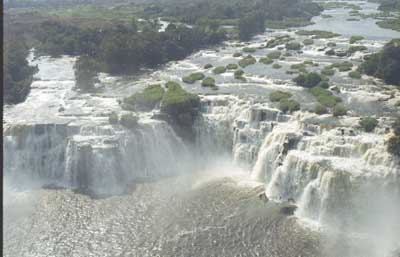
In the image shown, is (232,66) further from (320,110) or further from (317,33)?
(317,33)

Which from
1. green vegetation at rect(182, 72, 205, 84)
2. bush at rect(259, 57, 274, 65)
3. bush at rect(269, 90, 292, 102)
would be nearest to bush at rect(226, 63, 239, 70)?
bush at rect(259, 57, 274, 65)

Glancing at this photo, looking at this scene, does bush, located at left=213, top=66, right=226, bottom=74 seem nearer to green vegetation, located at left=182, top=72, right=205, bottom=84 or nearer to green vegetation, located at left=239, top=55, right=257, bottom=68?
green vegetation, located at left=182, top=72, right=205, bottom=84

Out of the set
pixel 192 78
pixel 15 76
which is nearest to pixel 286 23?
pixel 192 78

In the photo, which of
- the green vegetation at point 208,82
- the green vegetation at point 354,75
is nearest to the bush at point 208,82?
the green vegetation at point 208,82

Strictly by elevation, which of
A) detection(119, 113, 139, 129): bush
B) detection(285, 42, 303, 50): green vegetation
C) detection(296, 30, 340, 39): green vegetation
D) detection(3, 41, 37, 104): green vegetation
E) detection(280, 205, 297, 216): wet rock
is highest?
detection(296, 30, 340, 39): green vegetation

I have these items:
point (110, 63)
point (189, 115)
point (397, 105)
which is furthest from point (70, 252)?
point (110, 63)
